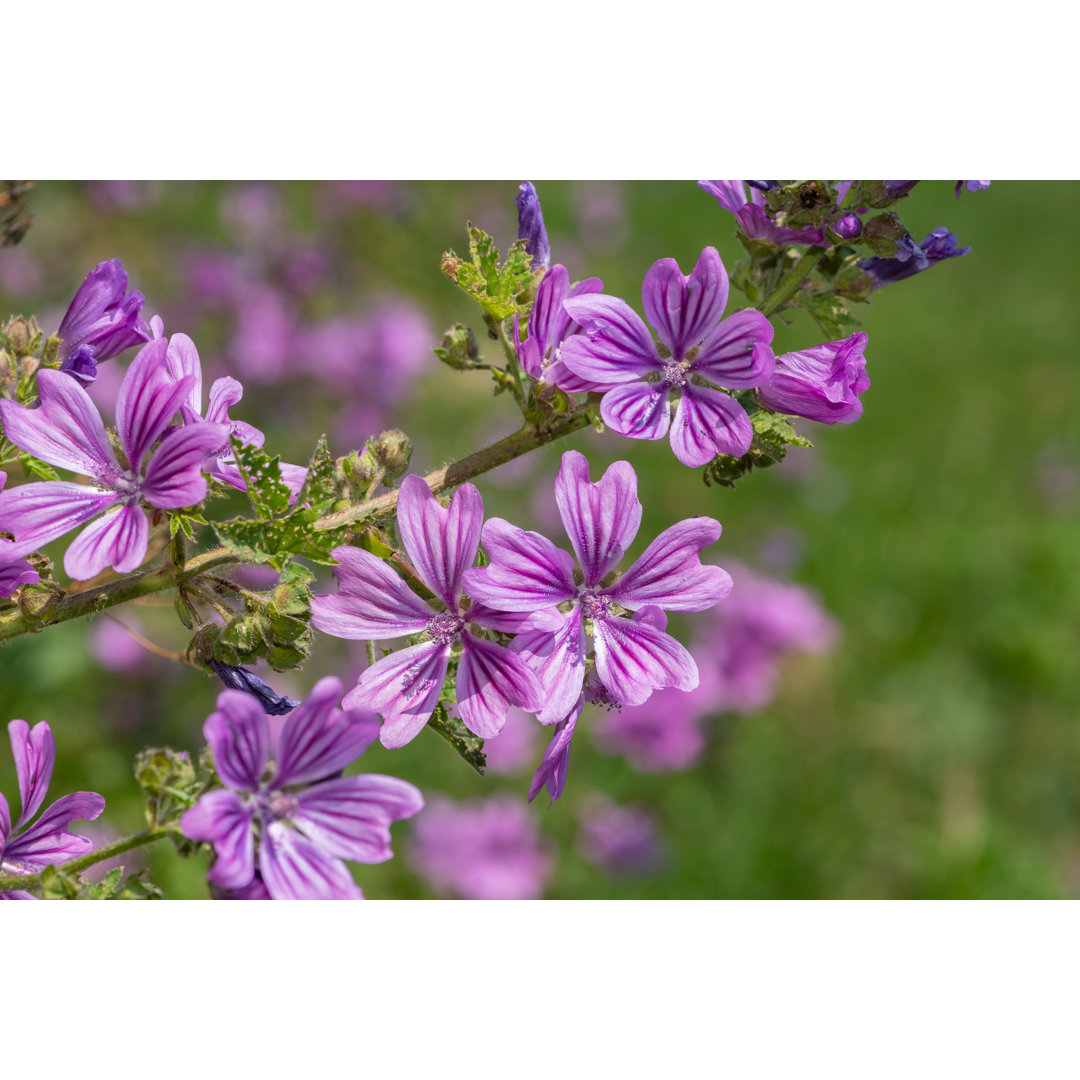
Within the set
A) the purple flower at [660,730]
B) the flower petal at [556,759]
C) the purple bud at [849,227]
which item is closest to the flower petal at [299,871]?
the flower petal at [556,759]

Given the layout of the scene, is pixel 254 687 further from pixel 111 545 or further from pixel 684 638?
pixel 684 638

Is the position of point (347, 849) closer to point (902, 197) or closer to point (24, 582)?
point (24, 582)

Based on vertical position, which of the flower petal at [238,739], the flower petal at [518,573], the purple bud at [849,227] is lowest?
the flower petal at [238,739]

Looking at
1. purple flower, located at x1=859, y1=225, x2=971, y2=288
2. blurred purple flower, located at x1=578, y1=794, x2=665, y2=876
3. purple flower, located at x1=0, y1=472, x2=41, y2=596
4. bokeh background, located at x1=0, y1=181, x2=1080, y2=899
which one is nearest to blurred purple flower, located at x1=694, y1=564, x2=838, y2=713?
bokeh background, located at x1=0, y1=181, x2=1080, y2=899

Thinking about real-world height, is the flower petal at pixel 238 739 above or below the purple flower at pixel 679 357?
below

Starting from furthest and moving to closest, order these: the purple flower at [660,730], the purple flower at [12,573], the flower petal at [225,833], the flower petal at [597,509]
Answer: the purple flower at [660,730], the flower petal at [597,509], the purple flower at [12,573], the flower petal at [225,833]

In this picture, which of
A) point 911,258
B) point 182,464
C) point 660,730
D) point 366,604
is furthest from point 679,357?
point 660,730

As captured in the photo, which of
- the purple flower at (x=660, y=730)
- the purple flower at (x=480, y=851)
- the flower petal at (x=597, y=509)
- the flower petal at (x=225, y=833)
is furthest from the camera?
the purple flower at (x=660, y=730)

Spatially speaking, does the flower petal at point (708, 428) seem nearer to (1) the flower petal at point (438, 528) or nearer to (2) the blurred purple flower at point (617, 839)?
(1) the flower petal at point (438, 528)
